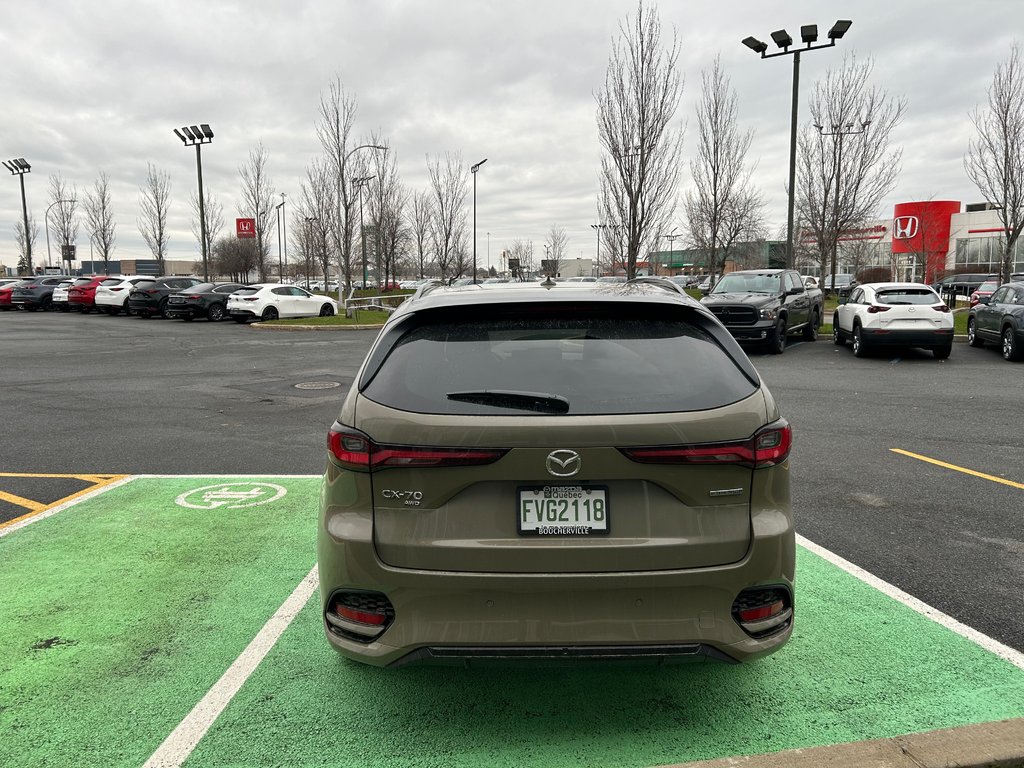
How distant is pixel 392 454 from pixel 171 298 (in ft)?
106

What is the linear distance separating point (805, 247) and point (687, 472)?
50.4 meters

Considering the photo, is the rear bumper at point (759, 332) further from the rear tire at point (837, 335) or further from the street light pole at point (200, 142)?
the street light pole at point (200, 142)

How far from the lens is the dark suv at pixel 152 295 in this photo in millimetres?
33969

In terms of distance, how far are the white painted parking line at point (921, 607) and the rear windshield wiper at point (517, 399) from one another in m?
2.57

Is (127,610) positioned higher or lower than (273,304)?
lower

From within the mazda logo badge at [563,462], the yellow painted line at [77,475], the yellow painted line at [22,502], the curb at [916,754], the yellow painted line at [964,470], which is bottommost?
the yellow painted line at [77,475]

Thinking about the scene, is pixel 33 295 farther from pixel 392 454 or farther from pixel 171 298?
pixel 392 454

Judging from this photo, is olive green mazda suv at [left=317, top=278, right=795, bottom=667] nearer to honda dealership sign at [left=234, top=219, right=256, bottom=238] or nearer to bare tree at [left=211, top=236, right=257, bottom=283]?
honda dealership sign at [left=234, top=219, right=256, bottom=238]

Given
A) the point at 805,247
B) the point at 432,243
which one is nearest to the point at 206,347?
the point at 432,243

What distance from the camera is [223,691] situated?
3.14 m

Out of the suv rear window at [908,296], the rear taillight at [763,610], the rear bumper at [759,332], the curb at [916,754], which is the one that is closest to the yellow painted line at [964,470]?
the curb at [916,754]

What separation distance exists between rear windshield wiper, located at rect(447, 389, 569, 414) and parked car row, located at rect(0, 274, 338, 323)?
96.1 feet

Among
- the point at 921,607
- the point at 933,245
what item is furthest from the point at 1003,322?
the point at 933,245

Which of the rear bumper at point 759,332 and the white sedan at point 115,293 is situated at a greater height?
the white sedan at point 115,293
